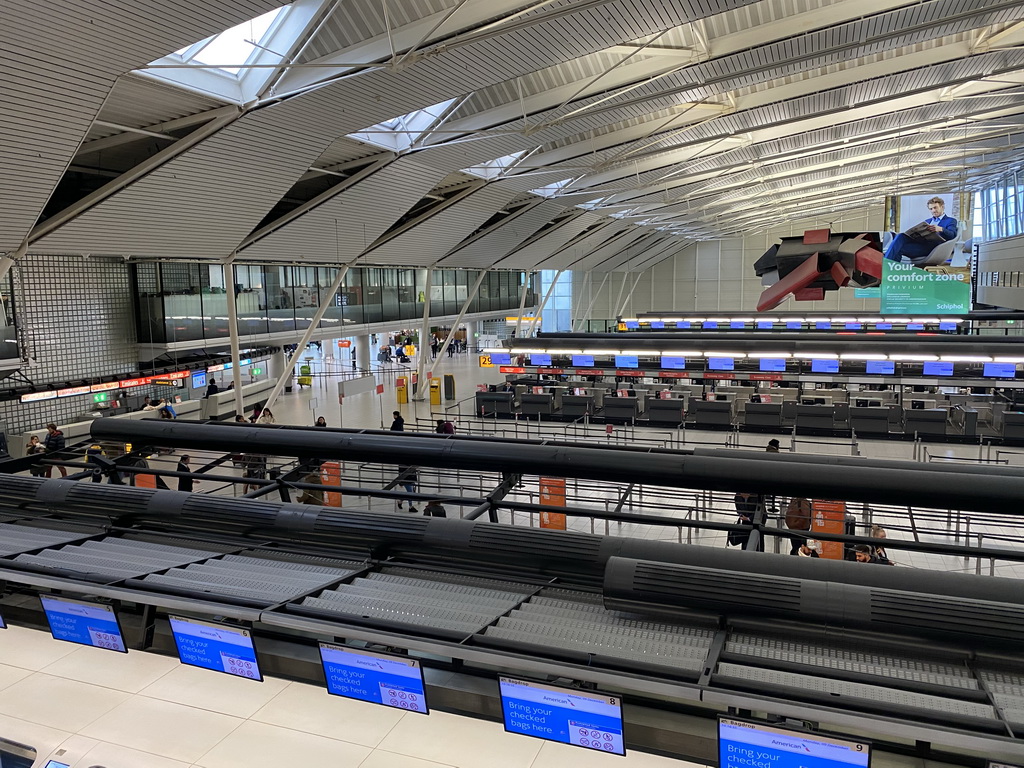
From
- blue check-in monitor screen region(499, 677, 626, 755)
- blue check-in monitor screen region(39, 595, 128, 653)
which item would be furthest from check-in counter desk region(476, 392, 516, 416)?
blue check-in monitor screen region(499, 677, 626, 755)

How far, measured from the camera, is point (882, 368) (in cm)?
1980

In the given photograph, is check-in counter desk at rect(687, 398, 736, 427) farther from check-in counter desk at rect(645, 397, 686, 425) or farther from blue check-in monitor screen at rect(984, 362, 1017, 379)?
blue check-in monitor screen at rect(984, 362, 1017, 379)

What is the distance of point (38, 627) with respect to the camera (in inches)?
203

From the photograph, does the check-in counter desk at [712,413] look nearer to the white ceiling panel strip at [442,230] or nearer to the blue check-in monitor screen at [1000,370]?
the blue check-in monitor screen at [1000,370]

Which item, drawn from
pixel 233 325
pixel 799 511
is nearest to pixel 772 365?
pixel 799 511

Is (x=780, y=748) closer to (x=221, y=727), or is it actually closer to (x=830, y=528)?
(x=221, y=727)

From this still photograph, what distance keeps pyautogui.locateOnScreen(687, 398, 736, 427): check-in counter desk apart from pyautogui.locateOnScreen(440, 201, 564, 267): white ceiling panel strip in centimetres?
980

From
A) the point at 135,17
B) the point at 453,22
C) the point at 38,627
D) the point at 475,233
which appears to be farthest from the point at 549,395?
the point at 38,627

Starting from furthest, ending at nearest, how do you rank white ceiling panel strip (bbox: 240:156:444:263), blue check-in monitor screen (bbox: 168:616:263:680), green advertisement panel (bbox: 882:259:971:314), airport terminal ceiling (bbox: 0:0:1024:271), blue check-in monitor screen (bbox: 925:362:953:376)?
green advertisement panel (bbox: 882:259:971:314) → blue check-in monitor screen (bbox: 925:362:953:376) → white ceiling panel strip (bbox: 240:156:444:263) → airport terminal ceiling (bbox: 0:0:1024:271) → blue check-in monitor screen (bbox: 168:616:263:680)

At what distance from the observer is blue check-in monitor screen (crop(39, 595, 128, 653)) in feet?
15.3

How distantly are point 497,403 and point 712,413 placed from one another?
6581 mm

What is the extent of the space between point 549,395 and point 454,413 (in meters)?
4.05

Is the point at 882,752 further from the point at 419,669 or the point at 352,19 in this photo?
the point at 352,19

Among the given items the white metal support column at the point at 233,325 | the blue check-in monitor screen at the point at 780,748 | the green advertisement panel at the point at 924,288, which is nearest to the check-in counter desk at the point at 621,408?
the white metal support column at the point at 233,325
